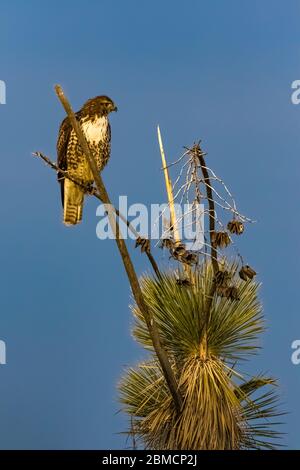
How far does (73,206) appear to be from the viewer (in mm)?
16281

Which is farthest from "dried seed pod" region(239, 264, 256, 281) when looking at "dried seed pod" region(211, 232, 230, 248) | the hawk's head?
the hawk's head

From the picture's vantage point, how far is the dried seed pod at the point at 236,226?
12.6 meters

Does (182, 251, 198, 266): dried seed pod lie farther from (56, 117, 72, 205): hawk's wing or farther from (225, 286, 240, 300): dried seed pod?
(56, 117, 72, 205): hawk's wing

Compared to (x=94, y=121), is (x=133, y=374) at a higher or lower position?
lower

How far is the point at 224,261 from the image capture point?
13.5 meters

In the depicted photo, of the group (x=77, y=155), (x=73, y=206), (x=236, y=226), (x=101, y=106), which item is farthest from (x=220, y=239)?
(x=77, y=155)

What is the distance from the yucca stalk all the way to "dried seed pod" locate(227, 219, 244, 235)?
1.37 meters

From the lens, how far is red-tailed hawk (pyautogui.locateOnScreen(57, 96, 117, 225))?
52.0 ft

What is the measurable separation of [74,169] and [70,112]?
11.8 ft

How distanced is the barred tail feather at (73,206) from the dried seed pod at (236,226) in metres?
3.99
